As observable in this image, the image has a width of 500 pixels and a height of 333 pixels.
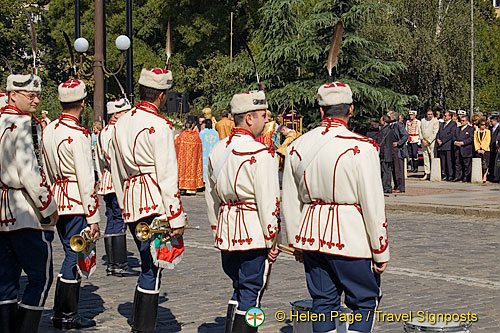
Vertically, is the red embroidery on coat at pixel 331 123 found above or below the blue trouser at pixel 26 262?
above

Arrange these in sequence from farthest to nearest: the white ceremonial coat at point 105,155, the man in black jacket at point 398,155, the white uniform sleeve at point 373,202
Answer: the man in black jacket at point 398,155 < the white ceremonial coat at point 105,155 < the white uniform sleeve at point 373,202

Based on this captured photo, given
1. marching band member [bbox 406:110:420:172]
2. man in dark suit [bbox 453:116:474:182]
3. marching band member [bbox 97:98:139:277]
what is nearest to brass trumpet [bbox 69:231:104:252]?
marching band member [bbox 97:98:139:277]

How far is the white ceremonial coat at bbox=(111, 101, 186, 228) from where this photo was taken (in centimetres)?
689

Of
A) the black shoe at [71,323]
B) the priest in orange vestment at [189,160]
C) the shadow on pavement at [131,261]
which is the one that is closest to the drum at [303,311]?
the black shoe at [71,323]

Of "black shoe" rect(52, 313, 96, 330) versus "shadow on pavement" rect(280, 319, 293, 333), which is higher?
"black shoe" rect(52, 313, 96, 330)

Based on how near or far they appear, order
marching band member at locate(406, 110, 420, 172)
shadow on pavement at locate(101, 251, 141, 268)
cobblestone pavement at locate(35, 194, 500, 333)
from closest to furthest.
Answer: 1. cobblestone pavement at locate(35, 194, 500, 333)
2. shadow on pavement at locate(101, 251, 141, 268)
3. marching band member at locate(406, 110, 420, 172)

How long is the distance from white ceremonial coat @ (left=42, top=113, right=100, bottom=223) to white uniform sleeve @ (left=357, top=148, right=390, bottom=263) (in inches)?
110

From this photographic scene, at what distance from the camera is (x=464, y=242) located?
13359 mm

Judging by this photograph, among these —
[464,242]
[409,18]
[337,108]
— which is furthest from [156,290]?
[409,18]

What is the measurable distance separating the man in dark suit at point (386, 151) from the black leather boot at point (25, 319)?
15459 millimetres

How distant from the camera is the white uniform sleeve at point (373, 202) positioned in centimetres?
561

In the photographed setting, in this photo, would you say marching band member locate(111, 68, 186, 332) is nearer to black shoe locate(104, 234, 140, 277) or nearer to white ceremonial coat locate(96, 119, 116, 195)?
white ceremonial coat locate(96, 119, 116, 195)

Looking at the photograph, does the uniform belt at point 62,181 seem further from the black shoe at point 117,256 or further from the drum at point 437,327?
the drum at point 437,327

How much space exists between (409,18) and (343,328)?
146 ft
